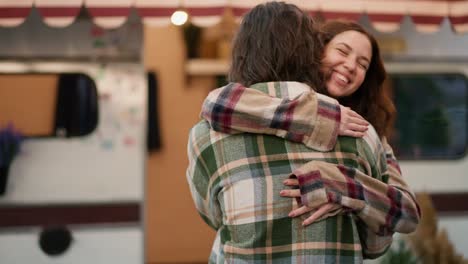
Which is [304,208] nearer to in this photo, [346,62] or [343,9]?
[346,62]

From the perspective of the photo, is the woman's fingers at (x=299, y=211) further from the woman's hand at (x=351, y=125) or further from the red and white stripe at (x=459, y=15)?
the red and white stripe at (x=459, y=15)

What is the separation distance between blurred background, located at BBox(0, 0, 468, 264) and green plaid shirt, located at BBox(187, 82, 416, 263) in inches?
72.9

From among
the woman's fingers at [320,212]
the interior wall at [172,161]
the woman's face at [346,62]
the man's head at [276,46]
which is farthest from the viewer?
the interior wall at [172,161]

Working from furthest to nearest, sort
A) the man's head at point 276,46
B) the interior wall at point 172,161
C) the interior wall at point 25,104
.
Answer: the interior wall at point 172,161
the interior wall at point 25,104
the man's head at point 276,46

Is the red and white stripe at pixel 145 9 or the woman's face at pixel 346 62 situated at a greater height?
the red and white stripe at pixel 145 9

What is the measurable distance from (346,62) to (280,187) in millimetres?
488

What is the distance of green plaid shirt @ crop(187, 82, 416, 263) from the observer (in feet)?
5.28

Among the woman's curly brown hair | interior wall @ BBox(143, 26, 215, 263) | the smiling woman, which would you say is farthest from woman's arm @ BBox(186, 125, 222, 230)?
interior wall @ BBox(143, 26, 215, 263)

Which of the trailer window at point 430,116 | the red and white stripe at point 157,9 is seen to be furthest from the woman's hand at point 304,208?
the trailer window at point 430,116

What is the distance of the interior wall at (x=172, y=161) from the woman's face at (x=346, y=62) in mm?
3930

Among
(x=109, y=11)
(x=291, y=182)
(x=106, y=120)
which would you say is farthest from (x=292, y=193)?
(x=106, y=120)

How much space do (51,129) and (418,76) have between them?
9.05ft

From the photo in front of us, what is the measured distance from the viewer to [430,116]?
16.2 ft

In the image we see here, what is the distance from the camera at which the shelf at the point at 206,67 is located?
18.2 feet
